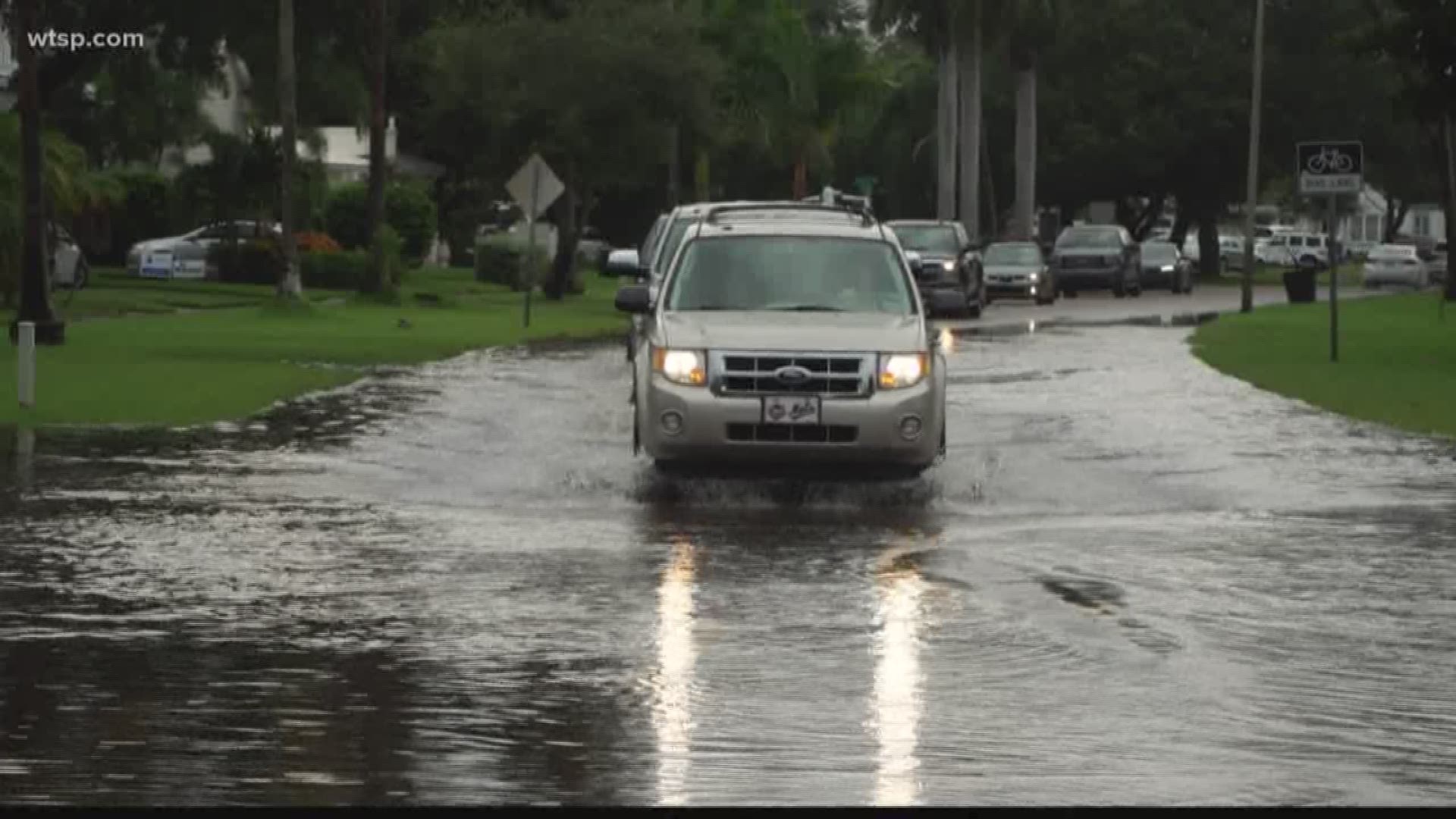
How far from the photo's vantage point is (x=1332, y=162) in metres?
38.1

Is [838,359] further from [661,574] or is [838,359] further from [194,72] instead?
[194,72]

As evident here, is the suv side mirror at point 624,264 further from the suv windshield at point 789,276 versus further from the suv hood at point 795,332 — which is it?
the suv hood at point 795,332

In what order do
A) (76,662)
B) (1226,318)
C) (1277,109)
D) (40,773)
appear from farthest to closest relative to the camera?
(1277,109), (1226,318), (76,662), (40,773)

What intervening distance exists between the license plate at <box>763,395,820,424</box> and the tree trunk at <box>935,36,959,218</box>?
223ft

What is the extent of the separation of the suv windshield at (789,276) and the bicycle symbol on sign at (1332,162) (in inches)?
720

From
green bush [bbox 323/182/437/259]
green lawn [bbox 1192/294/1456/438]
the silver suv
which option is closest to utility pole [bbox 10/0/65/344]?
green lawn [bbox 1192/294/1456/438]

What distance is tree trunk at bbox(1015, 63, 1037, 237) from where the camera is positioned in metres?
92.1

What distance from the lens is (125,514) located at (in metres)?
18.2

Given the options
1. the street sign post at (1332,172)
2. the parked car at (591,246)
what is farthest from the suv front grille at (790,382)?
→ the parked car at (591,246)

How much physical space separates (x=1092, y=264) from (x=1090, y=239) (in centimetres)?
104

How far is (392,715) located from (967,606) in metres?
4.09

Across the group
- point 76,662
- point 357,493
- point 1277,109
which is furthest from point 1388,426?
point 1277,109

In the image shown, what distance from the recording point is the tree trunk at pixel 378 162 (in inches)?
2208

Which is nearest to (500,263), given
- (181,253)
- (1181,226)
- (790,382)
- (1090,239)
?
(181,253)
